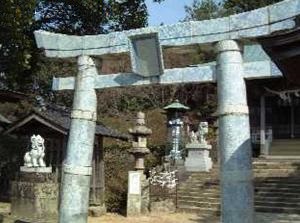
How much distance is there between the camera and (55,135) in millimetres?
18812

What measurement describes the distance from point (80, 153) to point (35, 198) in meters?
7.69

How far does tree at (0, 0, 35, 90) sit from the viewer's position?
14116mm

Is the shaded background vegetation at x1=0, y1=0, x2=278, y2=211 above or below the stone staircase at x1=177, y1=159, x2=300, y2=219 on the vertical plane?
above

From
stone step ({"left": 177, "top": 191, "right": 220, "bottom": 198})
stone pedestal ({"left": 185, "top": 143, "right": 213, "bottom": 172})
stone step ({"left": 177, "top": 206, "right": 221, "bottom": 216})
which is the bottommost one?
stone step ({"left": 177, "top": 206, "right": 221, "bottom": 216})

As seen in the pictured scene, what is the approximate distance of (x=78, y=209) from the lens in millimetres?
8469

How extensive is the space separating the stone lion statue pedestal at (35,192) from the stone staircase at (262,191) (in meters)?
4.84

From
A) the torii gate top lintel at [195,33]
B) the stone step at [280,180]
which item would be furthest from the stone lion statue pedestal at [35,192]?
the stone step at [280,180]

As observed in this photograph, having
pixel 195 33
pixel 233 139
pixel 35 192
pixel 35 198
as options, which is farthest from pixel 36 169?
pixel 233 139

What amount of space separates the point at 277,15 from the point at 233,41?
2.37ft

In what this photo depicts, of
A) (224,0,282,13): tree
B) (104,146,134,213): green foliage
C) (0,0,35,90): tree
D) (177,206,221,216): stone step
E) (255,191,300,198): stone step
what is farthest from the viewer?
(224,0,282,13): tree

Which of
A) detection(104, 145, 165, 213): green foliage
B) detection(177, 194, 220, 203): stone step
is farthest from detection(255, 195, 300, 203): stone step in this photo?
detection(104, 145, 165, 213): green foliage

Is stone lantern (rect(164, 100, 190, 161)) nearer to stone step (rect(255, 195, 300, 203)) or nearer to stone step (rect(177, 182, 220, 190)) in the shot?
stone step (rect(177, 182, 220, 190))

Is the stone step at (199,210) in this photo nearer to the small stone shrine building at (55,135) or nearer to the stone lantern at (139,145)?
the stone lantern at (139,145)

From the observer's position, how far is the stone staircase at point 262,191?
1850 centimetres
